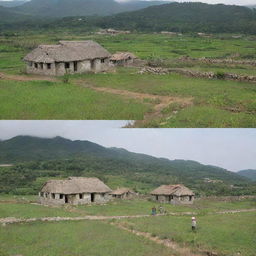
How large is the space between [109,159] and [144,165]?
16.9ft

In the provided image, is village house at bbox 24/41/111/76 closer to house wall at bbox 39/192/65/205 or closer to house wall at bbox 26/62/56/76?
house wall at bbox 26/62/56/76

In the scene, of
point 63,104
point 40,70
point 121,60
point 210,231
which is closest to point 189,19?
point 121,60

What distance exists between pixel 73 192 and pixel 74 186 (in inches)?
30.4

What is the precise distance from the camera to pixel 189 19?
481 feet

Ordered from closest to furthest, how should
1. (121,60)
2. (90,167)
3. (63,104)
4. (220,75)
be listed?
1. (63,104)
2. (220,75)
3. (121,60)
4. (90,167)

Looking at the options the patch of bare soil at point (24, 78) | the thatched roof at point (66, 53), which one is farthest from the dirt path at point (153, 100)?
the thatched roof at point (66, 53)

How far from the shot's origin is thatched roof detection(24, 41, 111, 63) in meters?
35.9

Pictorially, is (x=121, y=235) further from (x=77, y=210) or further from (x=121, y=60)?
(x=121, y=60)

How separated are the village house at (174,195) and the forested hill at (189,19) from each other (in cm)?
7673

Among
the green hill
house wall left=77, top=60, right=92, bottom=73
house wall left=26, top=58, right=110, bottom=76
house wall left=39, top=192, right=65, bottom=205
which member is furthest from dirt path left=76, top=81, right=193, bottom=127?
the green hill

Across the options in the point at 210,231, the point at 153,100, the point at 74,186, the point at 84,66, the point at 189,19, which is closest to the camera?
the point at 210,231

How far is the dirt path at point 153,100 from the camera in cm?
2363

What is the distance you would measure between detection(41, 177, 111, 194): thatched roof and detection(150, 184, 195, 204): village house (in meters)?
5.47

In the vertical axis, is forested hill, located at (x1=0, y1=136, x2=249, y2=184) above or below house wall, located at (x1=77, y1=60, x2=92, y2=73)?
below
